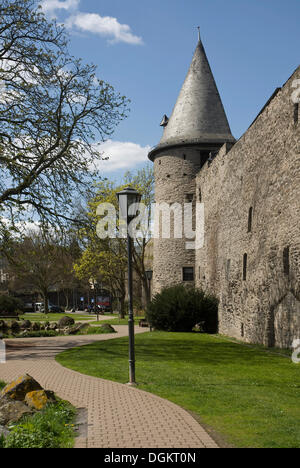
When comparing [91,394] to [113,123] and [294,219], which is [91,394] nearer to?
[294,219]

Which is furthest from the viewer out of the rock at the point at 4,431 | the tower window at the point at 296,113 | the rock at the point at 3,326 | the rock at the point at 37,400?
the rock at the point at 3,326

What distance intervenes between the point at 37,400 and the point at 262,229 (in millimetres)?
12442

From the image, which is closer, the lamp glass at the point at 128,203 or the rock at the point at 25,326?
the lamp glass at the point at 128,203

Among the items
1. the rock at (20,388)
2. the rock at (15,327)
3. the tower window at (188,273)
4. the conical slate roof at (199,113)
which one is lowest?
the rock at (15,327)

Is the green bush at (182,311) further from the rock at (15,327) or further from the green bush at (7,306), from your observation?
the green bush at (7,306)

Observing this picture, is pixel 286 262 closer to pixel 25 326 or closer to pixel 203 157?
pixel 203 157

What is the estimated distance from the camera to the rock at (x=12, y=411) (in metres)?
7.33

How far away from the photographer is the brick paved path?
6176 millimetres

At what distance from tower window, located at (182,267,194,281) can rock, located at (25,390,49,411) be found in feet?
82.4

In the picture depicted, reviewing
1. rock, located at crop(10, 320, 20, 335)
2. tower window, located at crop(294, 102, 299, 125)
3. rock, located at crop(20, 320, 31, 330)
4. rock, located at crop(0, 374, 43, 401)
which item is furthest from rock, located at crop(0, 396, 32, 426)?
rock, located at crop(20, 320, 31, 330)

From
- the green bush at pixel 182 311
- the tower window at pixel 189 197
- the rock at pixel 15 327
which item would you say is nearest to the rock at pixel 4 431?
the green bush at pixel 182 311

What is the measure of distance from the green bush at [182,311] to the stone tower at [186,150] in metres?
6.26

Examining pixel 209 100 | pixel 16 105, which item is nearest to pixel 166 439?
pixel 16 105

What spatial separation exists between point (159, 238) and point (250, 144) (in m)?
14.6
